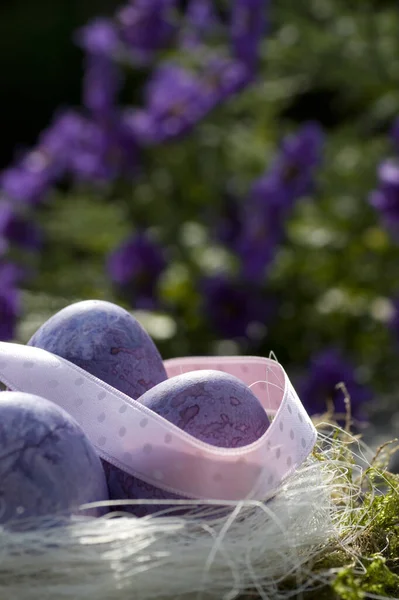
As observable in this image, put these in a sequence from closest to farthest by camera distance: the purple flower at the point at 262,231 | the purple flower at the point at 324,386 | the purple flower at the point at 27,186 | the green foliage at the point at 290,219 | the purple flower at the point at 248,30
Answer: the purple flower at the point at 324,386
the purple flower at the point at 262,231
the green foliage at the point at 290,219
the purple flower at the point at 248,30
the purple flower at the point at 27,186

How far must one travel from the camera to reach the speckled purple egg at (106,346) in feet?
3.99

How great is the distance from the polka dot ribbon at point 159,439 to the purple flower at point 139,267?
80.0 inches

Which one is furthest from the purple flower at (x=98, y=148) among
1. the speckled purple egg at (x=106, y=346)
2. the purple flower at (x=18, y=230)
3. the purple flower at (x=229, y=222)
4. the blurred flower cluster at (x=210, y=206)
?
the speckled purple egg at (x=106, y=346)

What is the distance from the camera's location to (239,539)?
974mm

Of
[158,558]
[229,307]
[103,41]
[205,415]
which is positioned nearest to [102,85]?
[103,41]

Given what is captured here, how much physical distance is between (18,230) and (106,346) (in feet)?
8.10

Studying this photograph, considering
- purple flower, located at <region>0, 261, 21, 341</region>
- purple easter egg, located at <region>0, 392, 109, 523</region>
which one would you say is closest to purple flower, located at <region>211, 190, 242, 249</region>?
purple flower, located at <region>0, 261, 21, 341</region>

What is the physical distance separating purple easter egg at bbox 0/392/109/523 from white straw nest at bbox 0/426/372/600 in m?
0.03

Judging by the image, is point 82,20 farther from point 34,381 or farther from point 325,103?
point 34,381

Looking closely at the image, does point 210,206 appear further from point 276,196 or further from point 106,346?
→ point 106,346

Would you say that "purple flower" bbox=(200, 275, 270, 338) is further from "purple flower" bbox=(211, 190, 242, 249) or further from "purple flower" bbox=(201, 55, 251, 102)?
"purple flower" bbox=(201, 55, 251, 102)

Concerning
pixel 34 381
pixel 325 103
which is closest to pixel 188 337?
pixel 34 381

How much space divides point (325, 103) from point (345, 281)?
2.75m

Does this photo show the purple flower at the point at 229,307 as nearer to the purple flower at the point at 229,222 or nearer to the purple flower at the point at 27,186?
the purple flower at the point at 229,222
